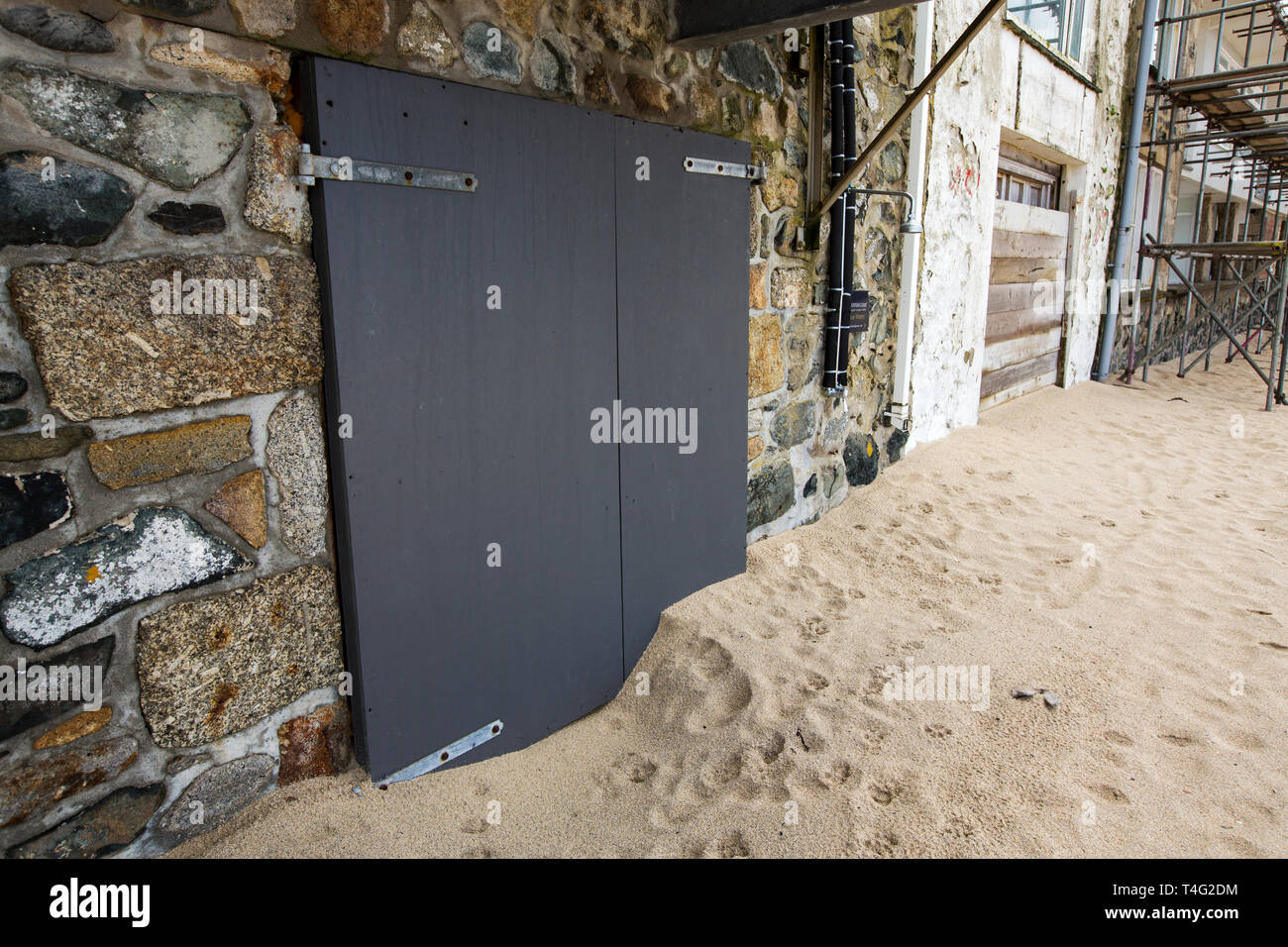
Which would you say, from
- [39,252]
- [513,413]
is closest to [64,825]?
[39,252]

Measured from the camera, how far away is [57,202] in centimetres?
145

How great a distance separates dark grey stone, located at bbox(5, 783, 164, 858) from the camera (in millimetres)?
1547

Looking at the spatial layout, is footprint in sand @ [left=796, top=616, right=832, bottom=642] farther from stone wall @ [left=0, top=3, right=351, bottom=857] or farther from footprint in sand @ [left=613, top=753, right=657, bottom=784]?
stone wall @ [left=0, top=3, right=351, bottom=857]

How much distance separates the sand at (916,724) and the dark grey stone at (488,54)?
1.87 meters

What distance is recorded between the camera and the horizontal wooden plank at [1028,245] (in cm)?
582

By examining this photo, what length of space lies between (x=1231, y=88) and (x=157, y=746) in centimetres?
1011

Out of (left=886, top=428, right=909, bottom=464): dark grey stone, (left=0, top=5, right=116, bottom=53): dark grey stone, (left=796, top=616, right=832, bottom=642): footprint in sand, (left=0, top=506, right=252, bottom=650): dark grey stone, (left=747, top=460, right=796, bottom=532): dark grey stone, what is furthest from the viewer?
(left=886, top=428, right=909, bottom=464): dark grey stone

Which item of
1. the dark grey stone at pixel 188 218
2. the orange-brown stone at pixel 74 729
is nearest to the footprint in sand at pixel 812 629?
the orange-brown stone at pixel 74 729

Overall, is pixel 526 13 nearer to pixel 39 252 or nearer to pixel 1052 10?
pixel 39 252

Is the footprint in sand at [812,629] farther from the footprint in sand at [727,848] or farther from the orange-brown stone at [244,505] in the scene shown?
the orange-brown stone at [244,505]

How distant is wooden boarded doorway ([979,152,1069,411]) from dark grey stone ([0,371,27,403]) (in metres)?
5.66

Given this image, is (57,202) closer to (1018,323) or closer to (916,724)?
(916,724)

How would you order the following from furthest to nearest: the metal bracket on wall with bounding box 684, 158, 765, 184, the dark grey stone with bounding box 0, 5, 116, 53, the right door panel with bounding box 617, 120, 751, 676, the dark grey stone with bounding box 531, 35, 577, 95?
the metal bracket on wall with bounding box 684, 158, 765, 184 → the right door panel with bounding box 617, 120, 751, 676 → the dark grey stone with bounding box 531, 35, 577, 95 → the dark grey stone with bounding box 0, 5, 116, 53

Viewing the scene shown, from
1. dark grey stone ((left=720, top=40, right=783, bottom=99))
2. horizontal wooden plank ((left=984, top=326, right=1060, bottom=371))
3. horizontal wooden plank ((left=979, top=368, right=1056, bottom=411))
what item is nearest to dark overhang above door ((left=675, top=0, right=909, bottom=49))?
dark grey stone ((left=720, top=40, right=783, bottom=99))
